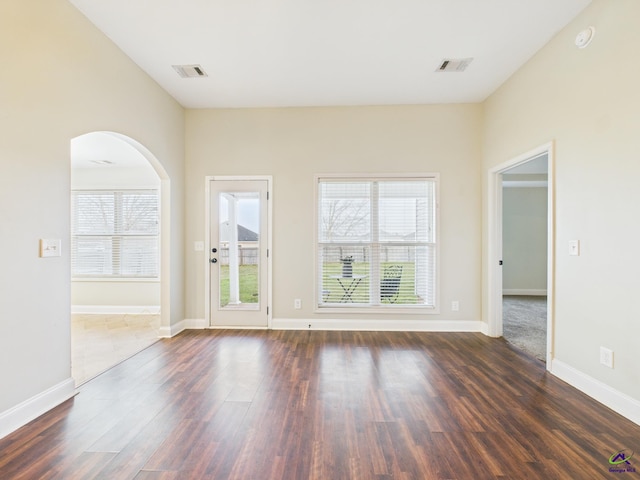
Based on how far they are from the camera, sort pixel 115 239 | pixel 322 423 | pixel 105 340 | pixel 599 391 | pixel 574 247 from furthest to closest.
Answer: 1. pixel 115 239
2. pixel 105 340
3. pixel 574 247
4. pixel 599 391
5. pixel 322 423

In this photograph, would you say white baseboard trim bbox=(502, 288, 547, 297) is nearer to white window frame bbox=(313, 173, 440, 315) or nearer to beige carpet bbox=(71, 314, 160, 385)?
white window frame bbox=(313, 173, 440, 315)

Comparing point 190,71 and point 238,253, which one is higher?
point 190,71

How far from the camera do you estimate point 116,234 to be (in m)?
5.69

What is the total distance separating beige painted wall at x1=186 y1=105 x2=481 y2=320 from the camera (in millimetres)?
4273

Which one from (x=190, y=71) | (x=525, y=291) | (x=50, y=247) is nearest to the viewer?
(x=50, y=247)

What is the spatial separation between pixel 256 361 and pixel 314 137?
302 cm

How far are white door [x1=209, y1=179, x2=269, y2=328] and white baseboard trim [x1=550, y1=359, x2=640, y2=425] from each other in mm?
3374

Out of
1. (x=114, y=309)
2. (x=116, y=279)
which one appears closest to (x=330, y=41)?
(x=116, y=279)

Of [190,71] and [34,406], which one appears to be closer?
[34,406]

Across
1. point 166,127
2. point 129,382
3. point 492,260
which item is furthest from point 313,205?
point 129,382

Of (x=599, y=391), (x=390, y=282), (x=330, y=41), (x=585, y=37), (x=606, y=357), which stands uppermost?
(x=330, y=41)

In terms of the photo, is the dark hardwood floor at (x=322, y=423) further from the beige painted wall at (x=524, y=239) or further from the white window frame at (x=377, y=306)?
the beige painted wall at (x=524, y=239)

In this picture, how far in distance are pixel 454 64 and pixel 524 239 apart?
550cm

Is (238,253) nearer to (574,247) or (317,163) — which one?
(317,163)
